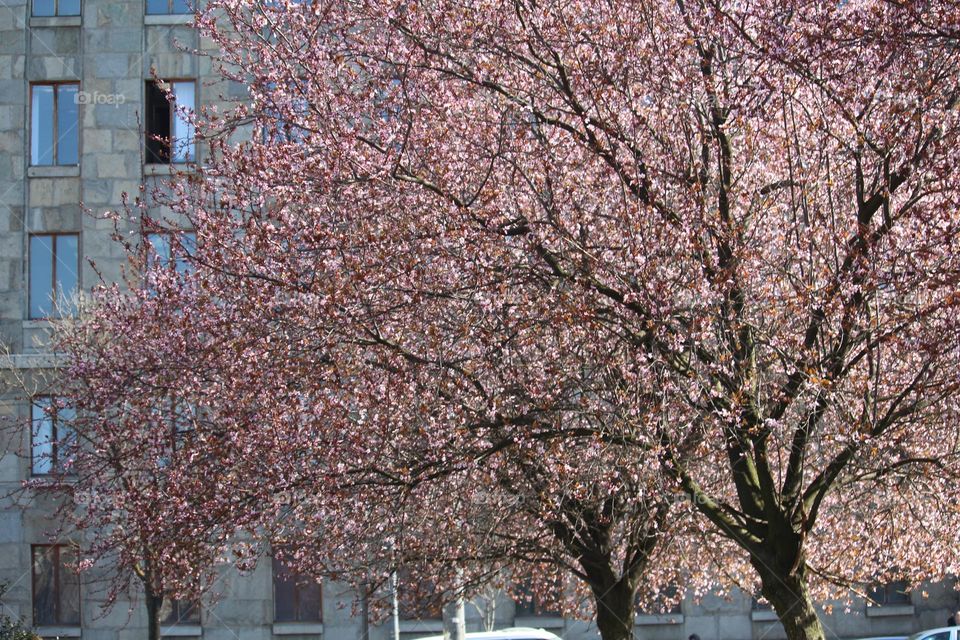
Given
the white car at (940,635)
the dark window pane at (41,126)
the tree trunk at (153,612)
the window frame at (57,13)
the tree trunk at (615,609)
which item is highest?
the window frame at (57,13)

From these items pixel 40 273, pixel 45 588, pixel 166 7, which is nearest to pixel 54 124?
pixel 40 273

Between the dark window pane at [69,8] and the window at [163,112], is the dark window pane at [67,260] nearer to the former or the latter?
the window at [163,112]

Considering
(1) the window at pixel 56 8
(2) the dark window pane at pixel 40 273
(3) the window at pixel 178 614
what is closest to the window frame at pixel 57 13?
(1) the window at pixel 56 8

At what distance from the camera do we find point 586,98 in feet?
36.8

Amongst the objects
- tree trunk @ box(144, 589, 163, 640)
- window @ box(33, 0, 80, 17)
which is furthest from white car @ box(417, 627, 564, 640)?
window @ box(33, 0, 80, 17)

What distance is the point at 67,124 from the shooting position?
30.3 m

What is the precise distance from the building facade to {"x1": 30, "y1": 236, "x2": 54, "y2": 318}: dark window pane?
29 mm

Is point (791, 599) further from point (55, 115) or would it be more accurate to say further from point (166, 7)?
point (55, 115)

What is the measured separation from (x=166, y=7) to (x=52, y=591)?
1381 cm

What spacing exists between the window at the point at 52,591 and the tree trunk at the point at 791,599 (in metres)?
20.9

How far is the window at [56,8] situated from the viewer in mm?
30484

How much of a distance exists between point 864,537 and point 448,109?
777 centimetres

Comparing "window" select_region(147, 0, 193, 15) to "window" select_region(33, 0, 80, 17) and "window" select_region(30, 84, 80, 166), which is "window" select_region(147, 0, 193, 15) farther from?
"window" select_region(30, 84, 80, 166)

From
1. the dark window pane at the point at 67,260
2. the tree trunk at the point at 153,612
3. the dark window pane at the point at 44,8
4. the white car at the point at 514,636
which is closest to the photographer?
the white car at the point at 514,636
